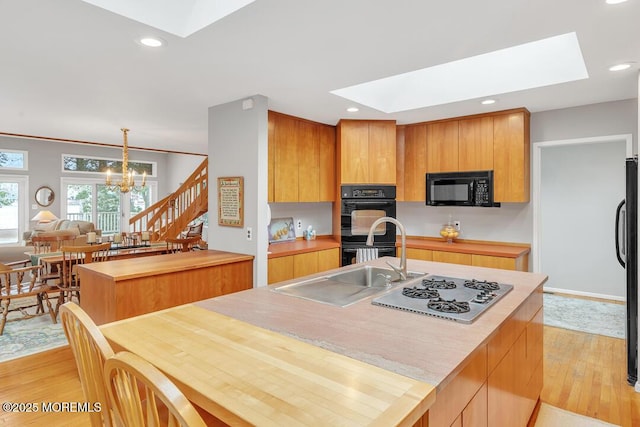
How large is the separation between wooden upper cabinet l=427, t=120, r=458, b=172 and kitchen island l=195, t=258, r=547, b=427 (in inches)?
99.1

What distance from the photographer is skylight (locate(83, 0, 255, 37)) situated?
6.36ft

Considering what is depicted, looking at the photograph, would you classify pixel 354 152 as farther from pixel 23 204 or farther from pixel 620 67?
pixel 23 204

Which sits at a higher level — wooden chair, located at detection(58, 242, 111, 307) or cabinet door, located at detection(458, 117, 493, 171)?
cabinet door, located at detection(458, 117, 493, 171)

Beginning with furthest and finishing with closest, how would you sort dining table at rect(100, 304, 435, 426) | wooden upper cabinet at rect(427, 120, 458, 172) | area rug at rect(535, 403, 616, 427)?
wooden upper cabinet at rect(427, 120, 458, 172) < area rug at rect(535, 403, 616, 427) < dining table at rect(100, 304, 435, 426)

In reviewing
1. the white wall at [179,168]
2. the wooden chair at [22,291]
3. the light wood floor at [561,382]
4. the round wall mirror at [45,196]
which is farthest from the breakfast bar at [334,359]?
the round wall mirror at [45,196]

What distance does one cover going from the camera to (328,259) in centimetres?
434

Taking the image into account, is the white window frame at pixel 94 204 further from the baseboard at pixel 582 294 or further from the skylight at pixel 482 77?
the baseboard at pixel 582 294

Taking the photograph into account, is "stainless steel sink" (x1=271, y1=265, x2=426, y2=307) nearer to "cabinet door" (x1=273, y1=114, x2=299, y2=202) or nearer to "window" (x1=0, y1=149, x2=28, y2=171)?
"cabinet door" (x1=273, y1=114, x2=299, y2=202)

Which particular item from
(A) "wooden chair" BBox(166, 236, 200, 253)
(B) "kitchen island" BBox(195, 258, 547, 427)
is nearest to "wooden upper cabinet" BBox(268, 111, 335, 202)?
(A) "wooden chair" BBox(166, 236, 200, 253)

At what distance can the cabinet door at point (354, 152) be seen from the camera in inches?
173

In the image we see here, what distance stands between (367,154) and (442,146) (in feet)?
3.07

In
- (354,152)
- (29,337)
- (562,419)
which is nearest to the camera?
(562,419)

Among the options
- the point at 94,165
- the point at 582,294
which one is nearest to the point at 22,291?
the point at 94,165

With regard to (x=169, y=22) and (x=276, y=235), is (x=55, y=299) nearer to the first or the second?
(x=276, y=235)
